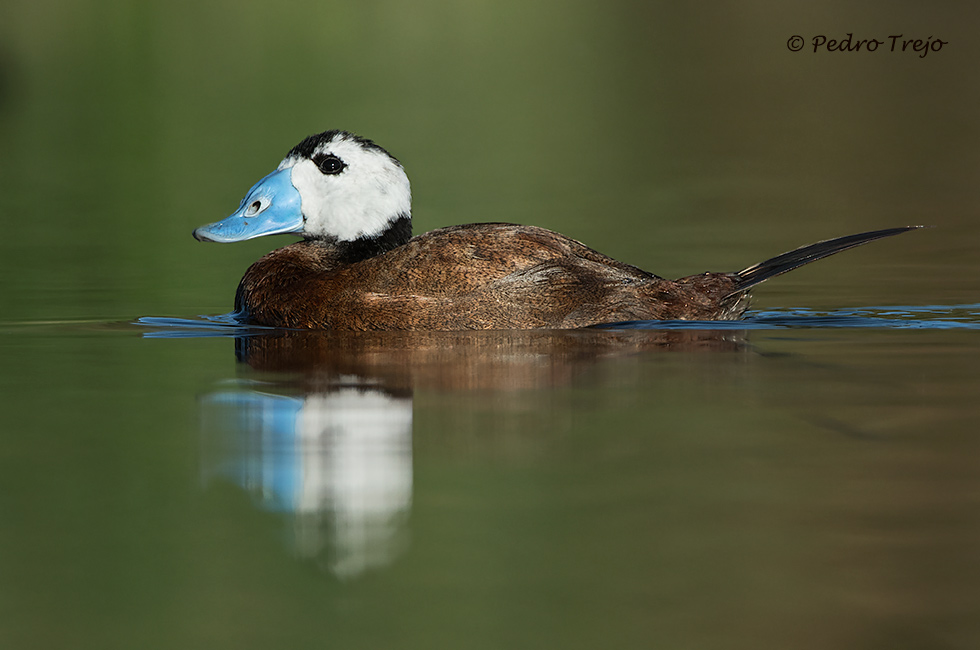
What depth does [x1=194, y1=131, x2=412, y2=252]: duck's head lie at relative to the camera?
728 centimetres

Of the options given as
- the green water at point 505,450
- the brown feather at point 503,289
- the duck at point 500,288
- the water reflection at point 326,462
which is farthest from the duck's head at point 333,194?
the water reflection at point 326,462

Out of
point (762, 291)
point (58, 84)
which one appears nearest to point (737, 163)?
point (762, 291)

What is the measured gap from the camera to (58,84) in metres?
21.8

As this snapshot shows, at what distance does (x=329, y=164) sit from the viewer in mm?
7301

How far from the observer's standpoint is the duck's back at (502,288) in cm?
646

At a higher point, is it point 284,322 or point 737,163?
point 737,163

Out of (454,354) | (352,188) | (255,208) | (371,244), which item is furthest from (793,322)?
(255,208)

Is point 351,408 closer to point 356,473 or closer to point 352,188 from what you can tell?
point 356,473

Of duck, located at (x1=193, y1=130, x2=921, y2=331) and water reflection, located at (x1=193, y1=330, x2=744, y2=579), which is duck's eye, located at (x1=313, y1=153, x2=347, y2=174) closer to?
duck, located at (x1=193, y1=130, x2=921, y2=331)

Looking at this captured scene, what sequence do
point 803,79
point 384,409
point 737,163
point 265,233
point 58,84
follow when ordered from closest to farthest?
point 384,409 < point 265,233 < point 737,163 < point 58,84 < point 803,79

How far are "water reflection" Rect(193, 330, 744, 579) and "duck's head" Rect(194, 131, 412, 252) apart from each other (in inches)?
33.0

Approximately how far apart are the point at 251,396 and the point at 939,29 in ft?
76.0

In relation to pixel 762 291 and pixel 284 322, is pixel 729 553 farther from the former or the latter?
pixel 762 291

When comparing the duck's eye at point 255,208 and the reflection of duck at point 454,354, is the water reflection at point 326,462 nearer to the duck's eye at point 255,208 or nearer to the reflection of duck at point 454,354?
the reflection of duck at point 454,354
